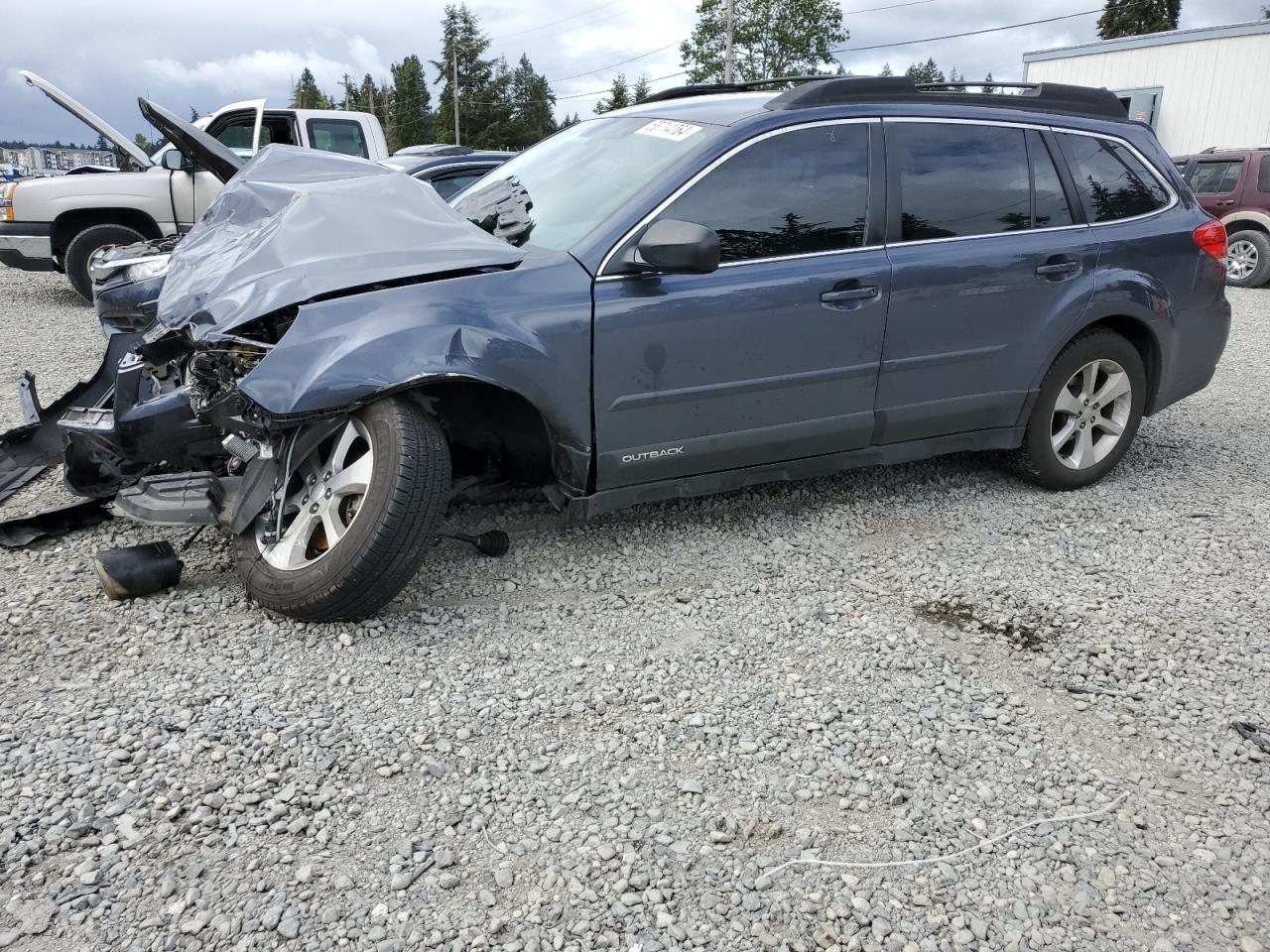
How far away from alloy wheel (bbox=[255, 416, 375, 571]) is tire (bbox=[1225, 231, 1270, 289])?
13606 millimetres

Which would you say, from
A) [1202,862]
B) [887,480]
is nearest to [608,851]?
[1202,862]

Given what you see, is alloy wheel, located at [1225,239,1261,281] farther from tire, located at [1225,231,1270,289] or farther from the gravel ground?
the gravel ground

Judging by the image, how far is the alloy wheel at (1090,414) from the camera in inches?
179

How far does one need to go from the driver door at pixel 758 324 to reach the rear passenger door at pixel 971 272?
12 centimetres

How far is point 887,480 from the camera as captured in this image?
4762mm

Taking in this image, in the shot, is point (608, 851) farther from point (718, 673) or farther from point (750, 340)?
point (750, 340)

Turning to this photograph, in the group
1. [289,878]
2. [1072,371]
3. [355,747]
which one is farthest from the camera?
[1072,371]

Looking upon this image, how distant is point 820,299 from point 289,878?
104 inches

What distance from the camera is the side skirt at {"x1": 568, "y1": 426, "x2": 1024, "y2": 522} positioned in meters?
3.53

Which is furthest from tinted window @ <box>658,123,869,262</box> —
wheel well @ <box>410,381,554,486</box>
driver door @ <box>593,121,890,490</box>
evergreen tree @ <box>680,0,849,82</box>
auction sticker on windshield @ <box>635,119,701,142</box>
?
evergreen tree @ <box>680,0,849,82</box>

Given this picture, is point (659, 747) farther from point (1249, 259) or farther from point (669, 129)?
point (1249, 259)

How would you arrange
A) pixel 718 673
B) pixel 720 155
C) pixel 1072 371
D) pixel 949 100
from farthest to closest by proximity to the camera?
1. pixel 1072 371
2. pixel 949 100
3. pixel 720 155
4. pixel 718 673

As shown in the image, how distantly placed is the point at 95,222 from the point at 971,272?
8.95 m

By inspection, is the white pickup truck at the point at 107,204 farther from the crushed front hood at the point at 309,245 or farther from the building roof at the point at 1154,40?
the building roof at the point at 1154,40
